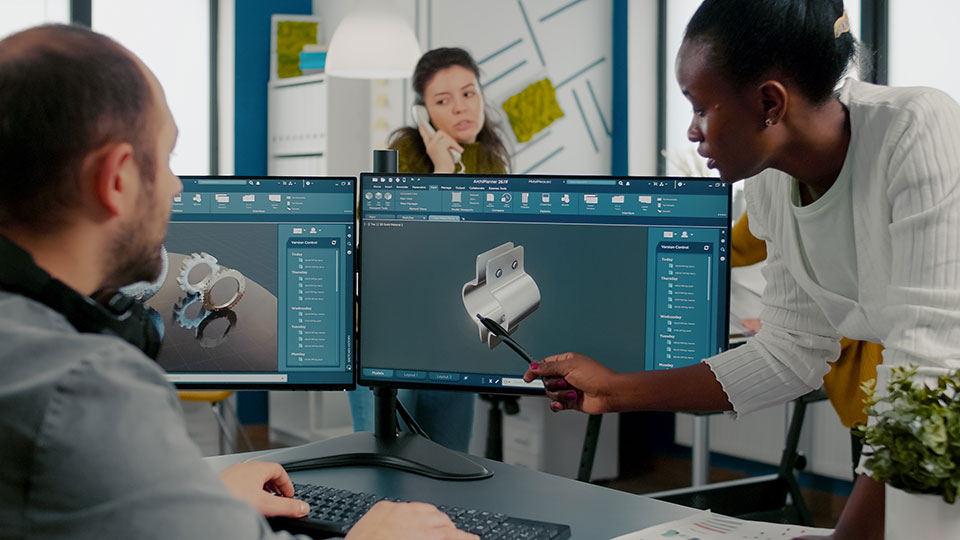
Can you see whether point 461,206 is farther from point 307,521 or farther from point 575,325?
point 307,521

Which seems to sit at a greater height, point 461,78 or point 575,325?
point 461,78

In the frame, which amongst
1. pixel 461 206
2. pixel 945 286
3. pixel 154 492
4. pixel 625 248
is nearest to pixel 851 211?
pixel 945 286

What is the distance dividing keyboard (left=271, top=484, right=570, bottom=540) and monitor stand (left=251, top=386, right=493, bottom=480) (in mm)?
169

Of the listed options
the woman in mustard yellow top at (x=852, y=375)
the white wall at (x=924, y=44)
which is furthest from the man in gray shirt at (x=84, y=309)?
the white wall at (x=924, y=44)

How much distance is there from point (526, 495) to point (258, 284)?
0.53 metres

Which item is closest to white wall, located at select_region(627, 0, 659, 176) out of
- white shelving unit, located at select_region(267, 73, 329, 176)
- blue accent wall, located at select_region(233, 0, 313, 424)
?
white shelving unit, located at select_region(267, 73, 329, 176)

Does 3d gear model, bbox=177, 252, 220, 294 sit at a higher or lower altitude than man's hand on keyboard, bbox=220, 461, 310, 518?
higher

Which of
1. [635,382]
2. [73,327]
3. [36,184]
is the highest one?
[36,184]

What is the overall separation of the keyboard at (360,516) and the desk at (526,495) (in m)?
0.05

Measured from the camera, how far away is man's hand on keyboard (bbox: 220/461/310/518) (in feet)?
3.70

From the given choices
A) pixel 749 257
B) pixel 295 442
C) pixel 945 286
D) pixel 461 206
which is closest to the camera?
pixel 945 286

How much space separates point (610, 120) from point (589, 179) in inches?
151

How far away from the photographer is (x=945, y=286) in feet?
3.21

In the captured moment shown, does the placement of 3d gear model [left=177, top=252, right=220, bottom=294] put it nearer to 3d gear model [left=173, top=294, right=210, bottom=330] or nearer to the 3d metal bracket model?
3d gear model [left=173, top=294, right=210, bottom=330]
